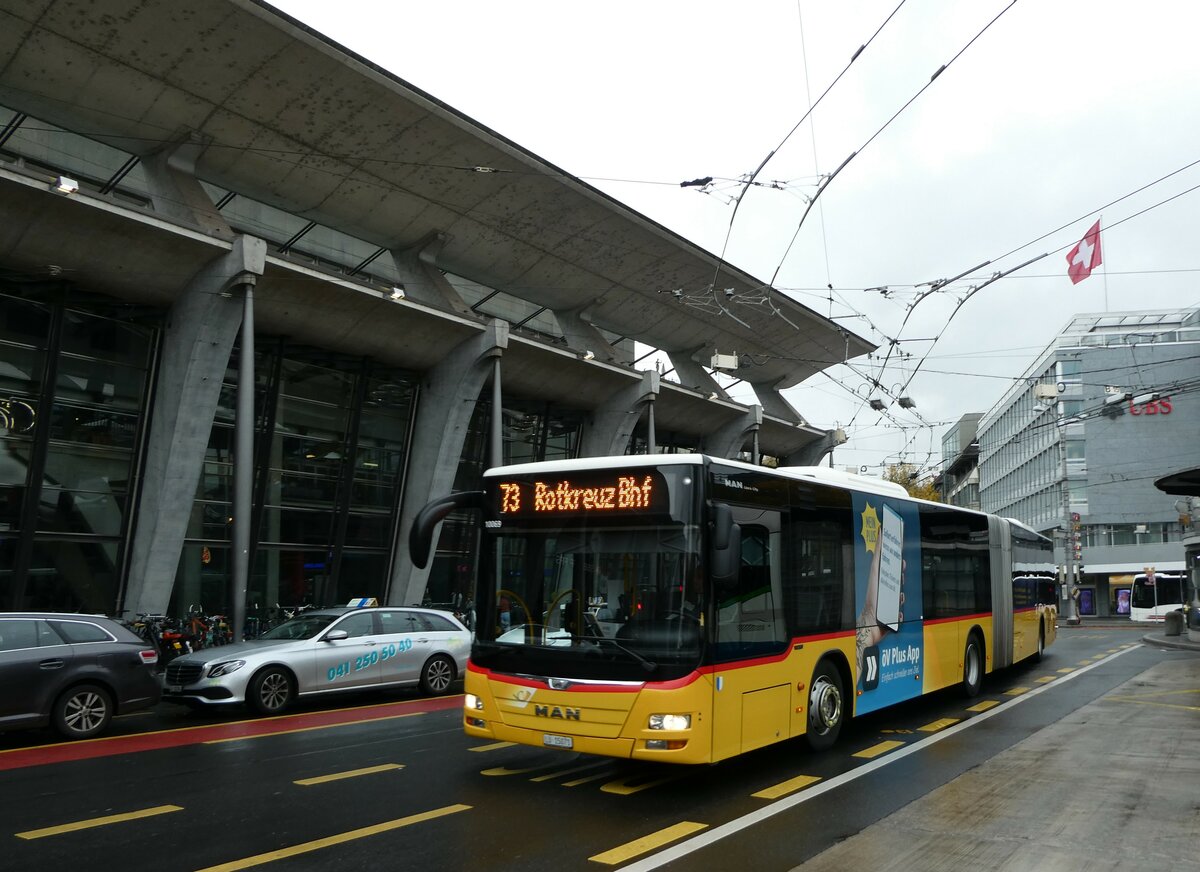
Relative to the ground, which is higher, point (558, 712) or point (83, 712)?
point (558, 712)

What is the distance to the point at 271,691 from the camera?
1263 centimetres

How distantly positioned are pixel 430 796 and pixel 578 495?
277 centimetres

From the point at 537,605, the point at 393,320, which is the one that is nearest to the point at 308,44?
the point at 393,320

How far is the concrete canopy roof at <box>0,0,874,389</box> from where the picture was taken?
1781cm

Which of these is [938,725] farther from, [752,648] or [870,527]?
[752,648]

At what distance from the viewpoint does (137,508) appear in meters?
21.2

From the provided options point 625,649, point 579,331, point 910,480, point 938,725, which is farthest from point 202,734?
point 910,480

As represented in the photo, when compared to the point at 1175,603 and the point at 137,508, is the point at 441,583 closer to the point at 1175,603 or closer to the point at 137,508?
the point at 137,508

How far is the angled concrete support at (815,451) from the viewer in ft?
152

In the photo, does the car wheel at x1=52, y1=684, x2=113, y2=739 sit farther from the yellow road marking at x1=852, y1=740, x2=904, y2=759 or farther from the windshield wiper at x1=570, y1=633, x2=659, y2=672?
the yellow road marking at x1=852, y1=740, x2=904, y2=759

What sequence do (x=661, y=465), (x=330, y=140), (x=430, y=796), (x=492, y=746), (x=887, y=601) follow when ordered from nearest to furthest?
1. (x=430, y=796)
2. (x=661, y=465)
3. (x=492, y=746)
4. (x=887, y=601)
5. (x=330, y=140)

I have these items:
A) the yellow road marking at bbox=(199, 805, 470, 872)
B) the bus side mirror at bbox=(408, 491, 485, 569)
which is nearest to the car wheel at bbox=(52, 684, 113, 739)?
the bus side mirror at bbox=(408, 491, 485, 569)

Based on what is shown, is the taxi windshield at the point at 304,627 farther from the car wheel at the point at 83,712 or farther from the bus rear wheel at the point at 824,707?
the bus rear wheel at the point at 824,707

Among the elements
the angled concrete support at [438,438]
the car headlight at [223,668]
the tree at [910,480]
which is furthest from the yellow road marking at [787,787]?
the tree at [910,480]
